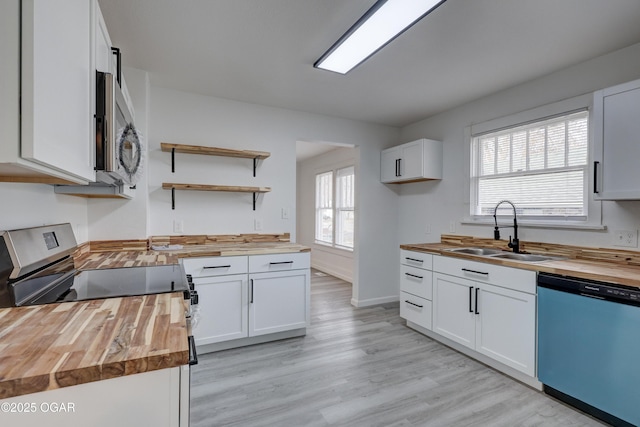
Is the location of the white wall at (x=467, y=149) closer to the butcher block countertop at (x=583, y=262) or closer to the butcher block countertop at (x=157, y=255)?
the butcher block countertop at (x=583, y=262)

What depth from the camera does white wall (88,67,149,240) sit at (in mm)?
2500

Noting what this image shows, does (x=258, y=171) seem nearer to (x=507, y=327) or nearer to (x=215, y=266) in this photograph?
(x=215, y=266)

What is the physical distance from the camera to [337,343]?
9.40ft

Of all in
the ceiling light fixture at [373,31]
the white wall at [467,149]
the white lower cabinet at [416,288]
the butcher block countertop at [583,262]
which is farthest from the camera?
the white lower cabinet at [416,288]

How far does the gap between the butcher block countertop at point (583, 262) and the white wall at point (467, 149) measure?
0.07m

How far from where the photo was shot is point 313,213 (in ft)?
22.1

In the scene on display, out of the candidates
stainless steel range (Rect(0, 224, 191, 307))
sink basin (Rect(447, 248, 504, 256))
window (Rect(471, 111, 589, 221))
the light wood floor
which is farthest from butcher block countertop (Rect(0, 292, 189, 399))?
window (Rect(471, 111, 589, 221))

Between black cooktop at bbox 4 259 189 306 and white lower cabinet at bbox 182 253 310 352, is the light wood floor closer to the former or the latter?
white lower cabinet at bbox 182 253 310 352

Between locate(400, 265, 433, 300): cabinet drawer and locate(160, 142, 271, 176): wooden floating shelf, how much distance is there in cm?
187

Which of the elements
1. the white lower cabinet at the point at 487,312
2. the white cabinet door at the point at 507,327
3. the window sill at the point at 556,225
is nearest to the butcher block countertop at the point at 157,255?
the white lower cabinet at the point at 487,312

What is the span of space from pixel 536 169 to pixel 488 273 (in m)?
1.12

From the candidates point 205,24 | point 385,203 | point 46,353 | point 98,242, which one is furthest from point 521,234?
point 98,242

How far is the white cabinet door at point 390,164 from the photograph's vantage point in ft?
12.5

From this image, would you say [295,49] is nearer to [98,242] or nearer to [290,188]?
[290,188]
